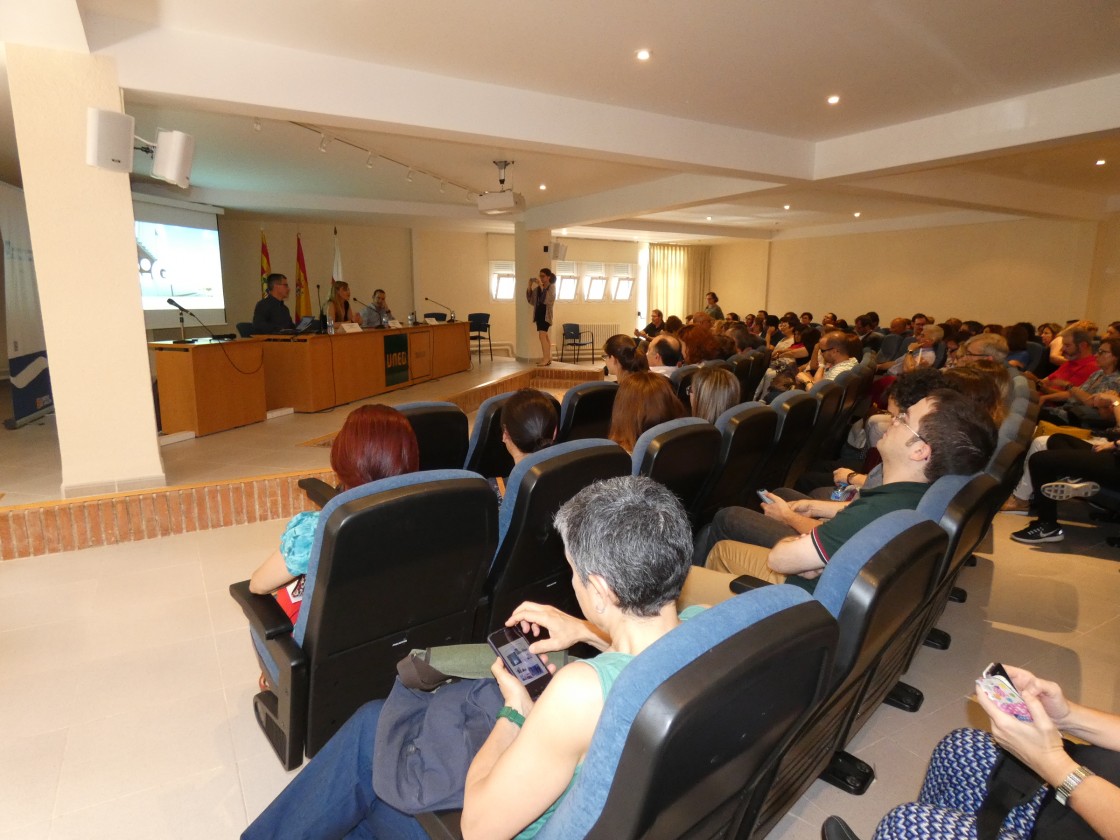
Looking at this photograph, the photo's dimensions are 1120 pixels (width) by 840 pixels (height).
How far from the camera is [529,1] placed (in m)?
3.34

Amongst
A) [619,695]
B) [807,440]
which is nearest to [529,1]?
[807,440]

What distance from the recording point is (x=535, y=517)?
1769 mm

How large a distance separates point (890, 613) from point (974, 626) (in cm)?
194

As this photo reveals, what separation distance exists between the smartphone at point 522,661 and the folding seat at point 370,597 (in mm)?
430

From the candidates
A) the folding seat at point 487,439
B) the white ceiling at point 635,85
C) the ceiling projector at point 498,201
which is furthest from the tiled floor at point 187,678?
the ceiling projector at point 498,201

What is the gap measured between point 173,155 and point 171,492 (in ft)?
6.85

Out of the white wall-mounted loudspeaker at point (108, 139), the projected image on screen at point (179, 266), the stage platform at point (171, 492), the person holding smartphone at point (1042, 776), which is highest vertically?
the white wall-mounted loudspeaker at point (108, 139)

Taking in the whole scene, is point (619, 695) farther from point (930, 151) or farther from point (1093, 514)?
point (930, 151)

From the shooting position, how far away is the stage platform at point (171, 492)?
340 cm

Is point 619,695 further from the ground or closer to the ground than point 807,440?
further from the ground

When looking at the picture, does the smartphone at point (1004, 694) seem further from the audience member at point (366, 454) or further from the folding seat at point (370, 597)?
the audience member at point (366, 454)

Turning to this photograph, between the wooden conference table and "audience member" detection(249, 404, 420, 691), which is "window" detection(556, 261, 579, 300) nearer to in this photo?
the wooden conference table

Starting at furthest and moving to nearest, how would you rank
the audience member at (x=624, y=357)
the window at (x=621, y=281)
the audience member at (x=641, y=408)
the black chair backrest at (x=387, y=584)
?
the window at (x=621, y=281) < the audience member at (x=624, y=357) < the audience member at (x=641, y=408) < the black chair backrest at (x=387, y=584)

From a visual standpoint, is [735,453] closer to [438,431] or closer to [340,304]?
[438,431]
